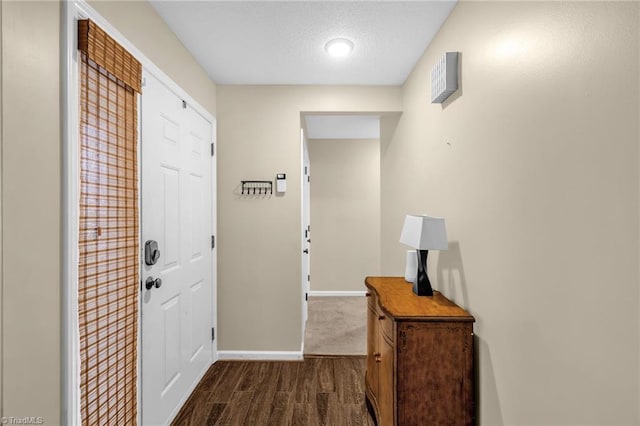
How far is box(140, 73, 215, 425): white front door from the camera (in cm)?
175

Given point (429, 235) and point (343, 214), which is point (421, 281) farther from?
point (343, 214)

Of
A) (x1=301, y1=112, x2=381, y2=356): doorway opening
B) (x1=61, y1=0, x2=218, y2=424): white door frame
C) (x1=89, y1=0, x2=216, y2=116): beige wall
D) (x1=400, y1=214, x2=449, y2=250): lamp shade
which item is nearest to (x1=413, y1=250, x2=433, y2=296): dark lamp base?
(x1=400, y1=214, x2=449, y2=250): lamp shade

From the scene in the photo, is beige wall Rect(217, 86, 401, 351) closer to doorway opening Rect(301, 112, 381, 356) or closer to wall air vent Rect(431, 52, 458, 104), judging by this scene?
wall air vent Rect(431, 52, 458, 104)

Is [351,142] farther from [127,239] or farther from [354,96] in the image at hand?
[127,239]

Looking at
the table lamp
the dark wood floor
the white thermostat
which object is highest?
the white thermostat

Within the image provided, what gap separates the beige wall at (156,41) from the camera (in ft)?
4.83

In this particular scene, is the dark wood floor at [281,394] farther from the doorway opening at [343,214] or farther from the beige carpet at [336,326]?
the doorway opening at [343,214]

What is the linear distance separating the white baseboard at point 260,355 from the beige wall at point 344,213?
7.07 feet

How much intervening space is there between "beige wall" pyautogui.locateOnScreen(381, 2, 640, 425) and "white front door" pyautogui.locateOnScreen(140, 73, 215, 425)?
171 centimetres

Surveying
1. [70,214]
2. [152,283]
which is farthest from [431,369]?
[70,214]

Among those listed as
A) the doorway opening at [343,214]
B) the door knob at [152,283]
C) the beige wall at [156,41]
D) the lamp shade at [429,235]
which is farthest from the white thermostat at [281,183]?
the doorway opening at [343,214]

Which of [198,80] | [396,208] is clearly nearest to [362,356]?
[396,208]

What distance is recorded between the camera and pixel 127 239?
154cm

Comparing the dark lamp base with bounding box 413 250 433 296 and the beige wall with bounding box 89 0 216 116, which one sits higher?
the beige wall with bounding box 89 0 216 116
